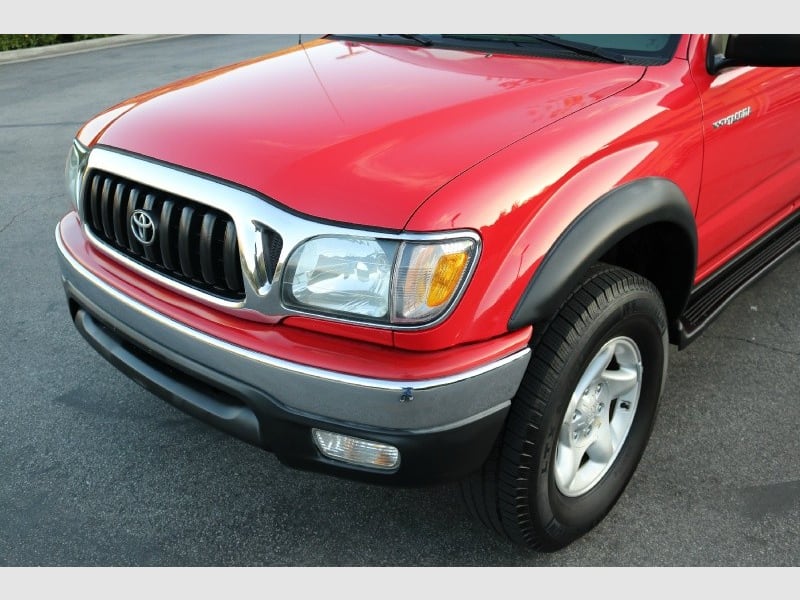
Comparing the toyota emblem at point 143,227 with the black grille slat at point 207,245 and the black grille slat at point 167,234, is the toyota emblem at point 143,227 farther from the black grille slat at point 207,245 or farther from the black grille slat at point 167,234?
the black grille slat at point 207,245

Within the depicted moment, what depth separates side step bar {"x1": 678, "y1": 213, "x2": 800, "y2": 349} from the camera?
103 inches

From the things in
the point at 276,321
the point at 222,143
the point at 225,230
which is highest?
the point at 222,143

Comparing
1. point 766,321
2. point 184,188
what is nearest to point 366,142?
point 184,188

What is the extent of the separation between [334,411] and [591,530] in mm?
1061

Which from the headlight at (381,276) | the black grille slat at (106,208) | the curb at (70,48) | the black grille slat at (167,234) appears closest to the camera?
the headlight at (381,276)

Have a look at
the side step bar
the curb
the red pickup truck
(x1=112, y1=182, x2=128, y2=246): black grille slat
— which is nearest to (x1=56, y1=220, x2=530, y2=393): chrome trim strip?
the red pickup truck

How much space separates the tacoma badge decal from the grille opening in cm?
146

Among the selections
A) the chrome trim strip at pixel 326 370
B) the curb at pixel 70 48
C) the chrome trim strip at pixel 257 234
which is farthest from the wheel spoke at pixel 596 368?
the curb at pixel 70 48

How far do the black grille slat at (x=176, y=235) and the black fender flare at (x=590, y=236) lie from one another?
2.09 feet

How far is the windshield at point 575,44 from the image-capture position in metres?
2.36

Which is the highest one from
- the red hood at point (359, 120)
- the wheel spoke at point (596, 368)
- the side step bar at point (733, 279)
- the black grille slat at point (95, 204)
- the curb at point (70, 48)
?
the red hood at point (359, 120)

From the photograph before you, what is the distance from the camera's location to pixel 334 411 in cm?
175

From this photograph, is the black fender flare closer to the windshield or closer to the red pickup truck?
the red pickup truck

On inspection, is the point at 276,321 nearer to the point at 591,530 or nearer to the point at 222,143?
the point at 222,143
